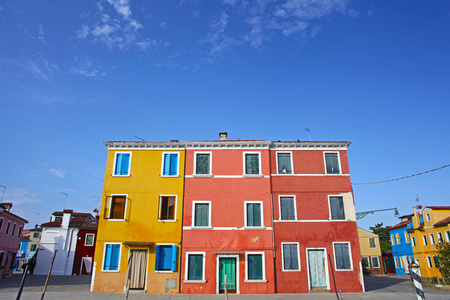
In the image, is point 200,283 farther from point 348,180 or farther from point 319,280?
point 348,180

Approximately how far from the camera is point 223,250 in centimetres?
2155

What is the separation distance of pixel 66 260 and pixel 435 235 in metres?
45.0

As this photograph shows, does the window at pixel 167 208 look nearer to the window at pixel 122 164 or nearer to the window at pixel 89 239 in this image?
the window at pixel 122 164

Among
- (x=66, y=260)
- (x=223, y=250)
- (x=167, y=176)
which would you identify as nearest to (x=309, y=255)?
(x=223, y=250)

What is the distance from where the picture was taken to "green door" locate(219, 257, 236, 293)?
20969mm

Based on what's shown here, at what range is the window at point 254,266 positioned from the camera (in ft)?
69.2

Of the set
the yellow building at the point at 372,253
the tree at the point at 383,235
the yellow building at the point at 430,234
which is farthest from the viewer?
the tree at the point at 383,235

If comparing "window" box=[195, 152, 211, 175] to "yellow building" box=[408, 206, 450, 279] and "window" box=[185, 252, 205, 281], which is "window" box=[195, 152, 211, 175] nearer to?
"window" box=[185, 252, 205, 281]

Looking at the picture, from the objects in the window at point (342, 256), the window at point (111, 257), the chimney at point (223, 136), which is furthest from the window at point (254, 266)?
the chimney at point (223, 136)

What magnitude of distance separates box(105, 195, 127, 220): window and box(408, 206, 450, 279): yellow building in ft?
110

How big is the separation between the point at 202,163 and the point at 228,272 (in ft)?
26.8

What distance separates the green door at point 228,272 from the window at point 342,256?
7.27m

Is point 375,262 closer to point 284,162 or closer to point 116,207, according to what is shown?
point 284,162

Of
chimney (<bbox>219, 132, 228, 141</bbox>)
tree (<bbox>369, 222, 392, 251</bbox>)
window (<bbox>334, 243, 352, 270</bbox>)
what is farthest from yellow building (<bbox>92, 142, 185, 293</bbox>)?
tree (<bbox>369, 222, 392, 251</bbox>)
